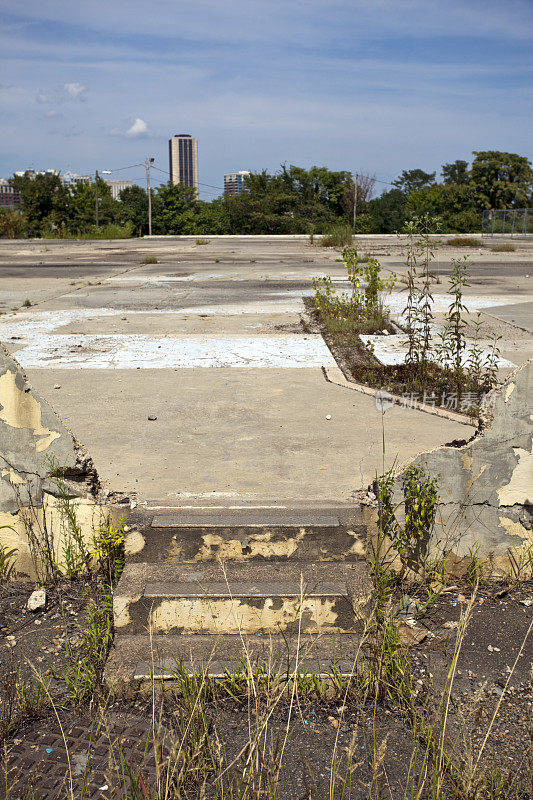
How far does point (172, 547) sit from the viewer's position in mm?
3428

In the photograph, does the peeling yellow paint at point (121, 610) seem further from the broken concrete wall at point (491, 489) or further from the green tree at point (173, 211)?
the green tree at point (173, 211)

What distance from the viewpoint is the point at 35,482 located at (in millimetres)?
3576

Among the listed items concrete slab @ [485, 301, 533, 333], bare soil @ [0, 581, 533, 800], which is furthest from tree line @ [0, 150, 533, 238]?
bare soil @ [0, 581, 533, 800]

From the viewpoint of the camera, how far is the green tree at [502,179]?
5194cm

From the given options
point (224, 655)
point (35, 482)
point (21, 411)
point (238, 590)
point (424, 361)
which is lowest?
point (224, 655)

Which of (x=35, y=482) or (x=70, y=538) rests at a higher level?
(x=35, y=482)

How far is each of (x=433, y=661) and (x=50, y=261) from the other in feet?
74.1

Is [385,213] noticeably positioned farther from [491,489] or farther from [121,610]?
[121,610]

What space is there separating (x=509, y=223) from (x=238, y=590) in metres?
39.4

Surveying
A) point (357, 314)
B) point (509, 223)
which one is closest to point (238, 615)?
point (357, 314)

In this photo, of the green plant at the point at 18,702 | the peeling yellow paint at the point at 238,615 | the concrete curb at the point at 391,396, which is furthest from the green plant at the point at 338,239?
the green plant at the point at 18,702

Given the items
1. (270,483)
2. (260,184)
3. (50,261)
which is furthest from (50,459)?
(260,184)

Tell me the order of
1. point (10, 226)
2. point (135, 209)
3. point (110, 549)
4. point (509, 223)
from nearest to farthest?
point (110, 549)
point (509, 223)
point (10, 226)
point (135, 209)

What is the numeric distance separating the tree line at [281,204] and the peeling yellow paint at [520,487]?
45.4m
